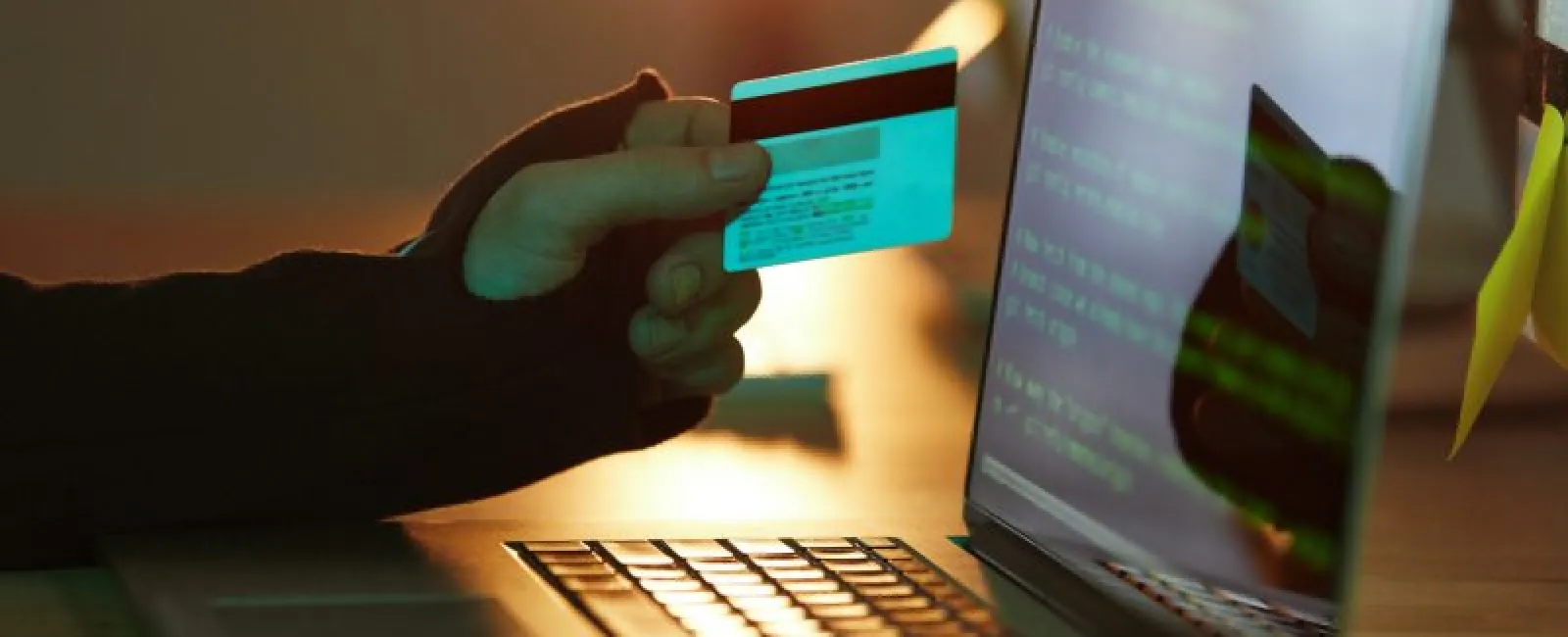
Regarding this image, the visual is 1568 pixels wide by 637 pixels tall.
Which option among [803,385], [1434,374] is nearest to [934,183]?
[803,385]

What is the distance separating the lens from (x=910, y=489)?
36.5 inches

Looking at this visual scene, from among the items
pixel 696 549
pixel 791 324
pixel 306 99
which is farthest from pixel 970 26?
pixel 696 549

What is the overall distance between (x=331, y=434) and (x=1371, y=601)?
382 mm

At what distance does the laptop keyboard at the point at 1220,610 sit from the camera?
25.0 inches

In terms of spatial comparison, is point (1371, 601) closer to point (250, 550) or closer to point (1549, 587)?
point (1549, 587)

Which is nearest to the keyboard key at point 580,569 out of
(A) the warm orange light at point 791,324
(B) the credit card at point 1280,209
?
(B) the credit card at point 1280,209

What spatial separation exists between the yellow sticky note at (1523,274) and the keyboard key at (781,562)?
233 millimetres

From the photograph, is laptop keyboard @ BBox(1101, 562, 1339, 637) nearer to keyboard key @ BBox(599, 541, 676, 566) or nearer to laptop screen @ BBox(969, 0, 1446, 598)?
laptop screen @ BBox(969, 0, 1446, 598)

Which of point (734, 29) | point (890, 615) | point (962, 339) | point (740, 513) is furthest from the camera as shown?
point (734, 29)

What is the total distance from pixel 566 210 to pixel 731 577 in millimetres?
164

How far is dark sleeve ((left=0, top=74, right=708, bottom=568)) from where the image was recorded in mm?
729

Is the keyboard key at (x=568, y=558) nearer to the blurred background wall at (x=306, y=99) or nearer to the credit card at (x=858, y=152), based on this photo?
the credit card at (x=858, y=152)

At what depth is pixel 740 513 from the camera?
34.2 inches

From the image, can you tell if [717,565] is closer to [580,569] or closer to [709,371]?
[580,569]
